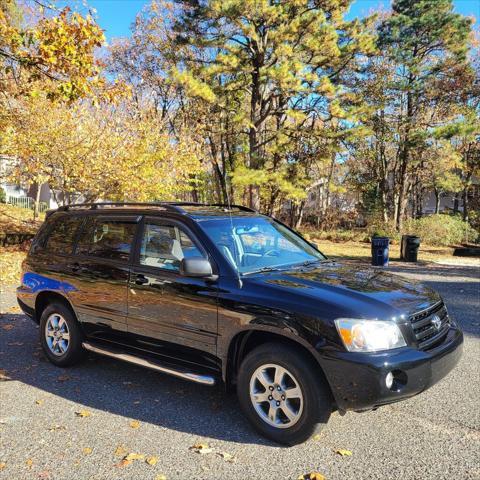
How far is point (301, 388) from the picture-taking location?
11.0 ft

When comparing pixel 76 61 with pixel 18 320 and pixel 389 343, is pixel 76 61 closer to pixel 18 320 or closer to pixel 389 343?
pixel 18 320

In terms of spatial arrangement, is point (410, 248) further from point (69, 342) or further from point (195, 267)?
point (195, 267)

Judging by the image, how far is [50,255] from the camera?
5.36 metres

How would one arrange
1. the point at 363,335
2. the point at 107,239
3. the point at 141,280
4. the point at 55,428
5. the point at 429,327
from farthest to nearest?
the point at 107,239 → the point at 141,280 → the point at 55,428 → the point at 429,327 → the point at 363,335

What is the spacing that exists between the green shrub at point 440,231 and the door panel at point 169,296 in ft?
77.1

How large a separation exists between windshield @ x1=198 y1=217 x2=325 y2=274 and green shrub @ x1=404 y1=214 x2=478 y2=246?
2256cm

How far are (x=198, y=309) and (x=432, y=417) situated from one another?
7.02 feet

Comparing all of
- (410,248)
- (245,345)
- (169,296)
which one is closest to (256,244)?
(169,296)

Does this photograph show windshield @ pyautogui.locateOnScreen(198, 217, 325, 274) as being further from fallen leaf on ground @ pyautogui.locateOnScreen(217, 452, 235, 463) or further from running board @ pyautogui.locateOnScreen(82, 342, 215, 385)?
fallen leaf on ground @ pyautogui.locateOnScreen(217, 452, 235, 463)

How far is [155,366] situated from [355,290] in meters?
1.86

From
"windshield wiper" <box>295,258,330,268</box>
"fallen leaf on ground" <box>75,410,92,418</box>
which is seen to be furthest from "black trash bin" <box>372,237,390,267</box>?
"fallen leaf on ground" <box>75,410,92,418</box>

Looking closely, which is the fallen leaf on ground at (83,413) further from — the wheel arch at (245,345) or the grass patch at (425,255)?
the grass patch at (425,255)

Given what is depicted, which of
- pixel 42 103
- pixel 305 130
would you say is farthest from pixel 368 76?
pixel 42 103

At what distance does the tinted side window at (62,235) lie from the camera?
17.2 feet
